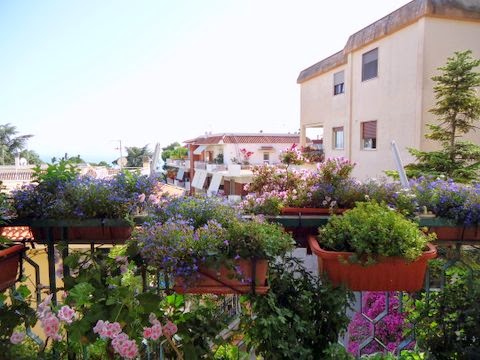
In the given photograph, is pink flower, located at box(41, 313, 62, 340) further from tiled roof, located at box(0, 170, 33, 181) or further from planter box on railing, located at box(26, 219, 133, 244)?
tiled roof, located at box(0, 170, 33, 181)

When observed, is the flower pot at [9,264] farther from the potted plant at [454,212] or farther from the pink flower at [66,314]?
the potted plant at [454,212]

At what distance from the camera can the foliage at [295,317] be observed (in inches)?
53.6

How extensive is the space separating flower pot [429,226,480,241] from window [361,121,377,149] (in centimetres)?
1068

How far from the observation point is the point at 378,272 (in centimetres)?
142

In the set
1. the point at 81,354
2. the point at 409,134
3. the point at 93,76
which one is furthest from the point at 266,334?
the point at 93,76

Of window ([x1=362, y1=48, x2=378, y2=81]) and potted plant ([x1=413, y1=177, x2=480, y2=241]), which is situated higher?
→ window ([x1=362, y1=48, x2=378, y2=81])

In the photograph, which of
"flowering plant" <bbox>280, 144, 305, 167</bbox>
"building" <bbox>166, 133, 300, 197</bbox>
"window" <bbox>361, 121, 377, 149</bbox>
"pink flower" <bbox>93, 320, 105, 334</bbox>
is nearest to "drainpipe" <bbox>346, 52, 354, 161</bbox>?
"window" <bbox>361, 121, 377, 149</bbox>

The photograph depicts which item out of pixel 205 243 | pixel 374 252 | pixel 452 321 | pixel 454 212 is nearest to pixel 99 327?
pixel 205 243

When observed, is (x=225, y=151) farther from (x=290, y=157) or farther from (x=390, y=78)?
(x=290, y=157)

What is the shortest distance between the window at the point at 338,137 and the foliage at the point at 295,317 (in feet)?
41.9

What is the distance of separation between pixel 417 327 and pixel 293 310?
0.51m

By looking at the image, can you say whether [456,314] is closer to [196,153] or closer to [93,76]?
[93,76]

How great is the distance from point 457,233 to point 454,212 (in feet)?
0.36

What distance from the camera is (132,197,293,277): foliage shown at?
1.32 metres
